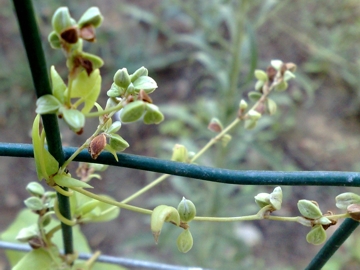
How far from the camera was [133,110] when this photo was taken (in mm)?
214

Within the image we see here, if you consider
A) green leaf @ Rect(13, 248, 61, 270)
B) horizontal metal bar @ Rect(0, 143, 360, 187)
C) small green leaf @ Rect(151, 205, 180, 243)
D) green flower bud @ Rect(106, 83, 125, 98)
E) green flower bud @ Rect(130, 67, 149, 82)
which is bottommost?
green leaf @ Rect(13, 248, 61, 270)

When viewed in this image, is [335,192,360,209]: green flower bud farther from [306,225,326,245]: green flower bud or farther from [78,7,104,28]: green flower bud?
[78,7,104,28]: green flower bud

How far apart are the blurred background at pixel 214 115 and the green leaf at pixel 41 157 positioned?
29.2 inches

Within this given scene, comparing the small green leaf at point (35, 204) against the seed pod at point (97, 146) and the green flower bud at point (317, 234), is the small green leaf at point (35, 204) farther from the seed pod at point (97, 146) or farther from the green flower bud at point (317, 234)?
the green flower bud at point (317, 234)

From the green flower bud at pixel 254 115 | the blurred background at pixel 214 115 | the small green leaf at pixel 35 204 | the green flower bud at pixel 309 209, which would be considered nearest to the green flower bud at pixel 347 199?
the green flower bud at pixel 309 209

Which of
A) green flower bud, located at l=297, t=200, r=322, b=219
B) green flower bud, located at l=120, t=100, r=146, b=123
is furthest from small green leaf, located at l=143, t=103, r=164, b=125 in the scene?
green flower bud, located at l=297, t=200, r=322, b=219

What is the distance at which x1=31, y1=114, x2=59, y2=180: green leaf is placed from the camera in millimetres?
224

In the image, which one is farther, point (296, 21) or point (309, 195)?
point (296, 21)

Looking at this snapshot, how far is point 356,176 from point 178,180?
0.92m

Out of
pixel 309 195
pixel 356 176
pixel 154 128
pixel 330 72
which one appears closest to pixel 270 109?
pixel 356 176

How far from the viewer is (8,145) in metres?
0.24

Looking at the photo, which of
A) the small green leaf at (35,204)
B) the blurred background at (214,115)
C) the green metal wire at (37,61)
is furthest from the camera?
the blurred background at (214,115)

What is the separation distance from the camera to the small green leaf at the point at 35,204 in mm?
301

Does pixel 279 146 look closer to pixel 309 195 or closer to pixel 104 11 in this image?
pixel 309 195
